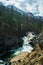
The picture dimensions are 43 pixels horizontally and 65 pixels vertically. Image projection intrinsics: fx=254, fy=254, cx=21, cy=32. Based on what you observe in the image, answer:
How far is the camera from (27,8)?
46.5ft

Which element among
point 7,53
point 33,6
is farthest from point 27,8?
point 7,53

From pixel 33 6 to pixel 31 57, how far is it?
372 centimetres

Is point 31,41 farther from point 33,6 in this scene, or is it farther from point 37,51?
point 37,51

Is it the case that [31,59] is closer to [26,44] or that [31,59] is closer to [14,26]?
[26,44]

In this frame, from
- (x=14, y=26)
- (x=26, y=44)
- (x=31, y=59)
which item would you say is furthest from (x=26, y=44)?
(x=14, y=26)

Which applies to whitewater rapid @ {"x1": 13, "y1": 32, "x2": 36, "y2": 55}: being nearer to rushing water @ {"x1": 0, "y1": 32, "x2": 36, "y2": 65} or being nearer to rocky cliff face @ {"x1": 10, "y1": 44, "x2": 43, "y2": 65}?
rushing water @ {"x1": 0, "y1": 32, "x2": 36, "y2": 65}

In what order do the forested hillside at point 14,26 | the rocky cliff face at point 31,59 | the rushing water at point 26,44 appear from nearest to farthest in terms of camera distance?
1. the rocky cliff face at point 31,59
2. the rushing water at point 26,44
3. the forested hillside at point 14,26

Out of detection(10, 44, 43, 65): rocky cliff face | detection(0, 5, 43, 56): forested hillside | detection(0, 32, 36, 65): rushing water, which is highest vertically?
detection(0, 5, 43, 56): forested hillside

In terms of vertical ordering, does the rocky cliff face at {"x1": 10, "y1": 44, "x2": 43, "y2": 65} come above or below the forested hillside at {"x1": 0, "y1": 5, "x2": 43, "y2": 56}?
below

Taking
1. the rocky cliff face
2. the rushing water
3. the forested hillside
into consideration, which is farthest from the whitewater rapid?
the rocky cliff face

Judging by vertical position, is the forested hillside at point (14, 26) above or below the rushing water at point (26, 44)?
above

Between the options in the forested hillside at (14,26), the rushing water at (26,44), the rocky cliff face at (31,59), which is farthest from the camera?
the forested hillside at (14,26)

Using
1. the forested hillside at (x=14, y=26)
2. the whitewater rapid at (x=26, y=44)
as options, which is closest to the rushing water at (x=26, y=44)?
the whitewater rapid at (x=26, y=44)

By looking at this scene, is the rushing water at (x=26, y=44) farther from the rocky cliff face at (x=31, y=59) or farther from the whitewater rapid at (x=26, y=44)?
the rocky cliff face at (x=31, y=59)
